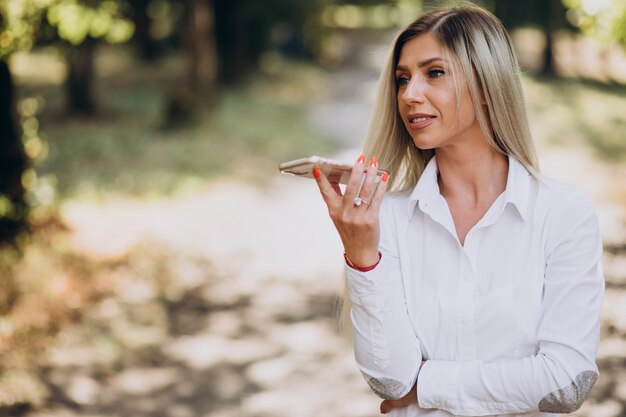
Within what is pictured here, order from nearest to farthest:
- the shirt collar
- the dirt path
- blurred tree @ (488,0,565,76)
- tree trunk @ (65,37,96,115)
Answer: the shirt collar, the dirt path, tree trunk @ (65,37,96,115), blurred tree @ (488,0,565,76)

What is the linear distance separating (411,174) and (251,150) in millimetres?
11767

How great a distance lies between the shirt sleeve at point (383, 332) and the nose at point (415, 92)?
0.50m

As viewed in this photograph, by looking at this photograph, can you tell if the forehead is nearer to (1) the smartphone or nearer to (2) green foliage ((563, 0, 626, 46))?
(1) the smartphone

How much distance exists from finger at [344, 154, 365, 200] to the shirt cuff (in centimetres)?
56

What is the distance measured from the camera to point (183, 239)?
8781mm

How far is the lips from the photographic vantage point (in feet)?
7.45

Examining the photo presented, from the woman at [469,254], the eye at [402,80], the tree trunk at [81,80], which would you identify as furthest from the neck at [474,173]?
the tree trunk at [81,80]

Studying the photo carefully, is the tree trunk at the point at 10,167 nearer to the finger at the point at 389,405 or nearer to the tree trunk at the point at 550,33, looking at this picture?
the finger at the point at 389,405

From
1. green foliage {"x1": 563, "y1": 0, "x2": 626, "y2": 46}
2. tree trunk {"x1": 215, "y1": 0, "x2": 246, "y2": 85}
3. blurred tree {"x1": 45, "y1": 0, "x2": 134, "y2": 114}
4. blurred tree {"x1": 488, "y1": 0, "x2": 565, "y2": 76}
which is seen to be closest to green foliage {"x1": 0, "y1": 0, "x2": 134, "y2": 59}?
blurred tree {"x1": 45, "y1": 0, "x2": 134, "y2": 114}

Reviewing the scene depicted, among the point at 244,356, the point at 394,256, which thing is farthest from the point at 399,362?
the point at 244,356

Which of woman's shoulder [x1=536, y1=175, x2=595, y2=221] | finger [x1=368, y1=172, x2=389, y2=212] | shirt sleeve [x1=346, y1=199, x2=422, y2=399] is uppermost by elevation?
finger [x1=368, y1=172, x2=389, y2=212]

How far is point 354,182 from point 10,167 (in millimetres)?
6444

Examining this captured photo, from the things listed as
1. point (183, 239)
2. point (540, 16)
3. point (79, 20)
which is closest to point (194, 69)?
point (183, 239)

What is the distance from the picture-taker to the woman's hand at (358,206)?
1964mm
